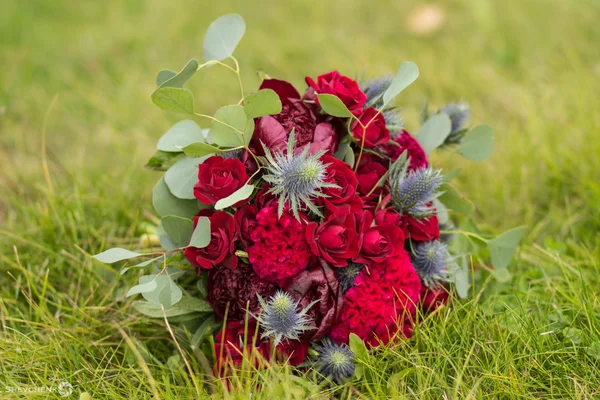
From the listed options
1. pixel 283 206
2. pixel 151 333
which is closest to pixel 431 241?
pixel 283 206

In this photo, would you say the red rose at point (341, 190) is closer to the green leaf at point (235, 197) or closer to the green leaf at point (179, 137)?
the green leaf at point (235, 197)

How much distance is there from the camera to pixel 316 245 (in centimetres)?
113

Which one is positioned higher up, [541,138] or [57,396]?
[57,396]

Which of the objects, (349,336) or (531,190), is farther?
(531,190)

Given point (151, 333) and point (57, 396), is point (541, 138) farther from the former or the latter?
point (57, 396)

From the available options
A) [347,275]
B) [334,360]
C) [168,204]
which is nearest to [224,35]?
[168,204]

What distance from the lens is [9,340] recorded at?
1259mm

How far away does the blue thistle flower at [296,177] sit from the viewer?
1051 mm


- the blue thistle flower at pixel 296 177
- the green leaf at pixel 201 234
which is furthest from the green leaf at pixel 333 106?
the green leaf at pixel 201 234

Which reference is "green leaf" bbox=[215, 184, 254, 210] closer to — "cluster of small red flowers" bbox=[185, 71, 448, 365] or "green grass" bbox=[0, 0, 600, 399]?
"cluster of small red flowers" bbox=[185, 71, 448, 365]

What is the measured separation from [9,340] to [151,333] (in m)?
0.31

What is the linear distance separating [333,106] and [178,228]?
1.33 ft

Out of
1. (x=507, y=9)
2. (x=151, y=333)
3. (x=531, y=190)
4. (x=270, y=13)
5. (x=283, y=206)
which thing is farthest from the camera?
(x=270, y=13)

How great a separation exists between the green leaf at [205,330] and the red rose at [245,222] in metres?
0.24
